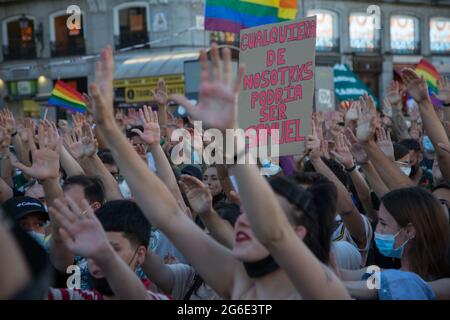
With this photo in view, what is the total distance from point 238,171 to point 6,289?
0.92 m

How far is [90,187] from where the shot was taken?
4383 millimetres

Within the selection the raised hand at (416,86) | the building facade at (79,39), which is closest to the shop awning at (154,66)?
the building facade at (79,39)

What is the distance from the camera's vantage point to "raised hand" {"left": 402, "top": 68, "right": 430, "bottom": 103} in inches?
199

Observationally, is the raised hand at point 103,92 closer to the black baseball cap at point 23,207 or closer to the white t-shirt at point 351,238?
the black baseball cap at point 23,207

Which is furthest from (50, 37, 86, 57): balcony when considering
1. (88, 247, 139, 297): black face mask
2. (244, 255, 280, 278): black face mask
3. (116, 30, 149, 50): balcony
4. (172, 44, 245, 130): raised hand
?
(172, 44, 245, 130): raised hand

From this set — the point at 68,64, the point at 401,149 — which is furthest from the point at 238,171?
the point at 68,64

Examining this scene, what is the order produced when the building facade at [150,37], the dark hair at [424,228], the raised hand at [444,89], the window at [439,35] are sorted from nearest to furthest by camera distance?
1. the dark hair at [424,228]
2. the raised hand at [444,89]
3. the building facade at [150,37]
4. the window at [439,35]

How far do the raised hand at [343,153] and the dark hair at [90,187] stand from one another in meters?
1.61

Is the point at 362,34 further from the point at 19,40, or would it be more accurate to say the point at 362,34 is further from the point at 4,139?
the point at 4,139

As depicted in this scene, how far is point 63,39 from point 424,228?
2515 cm

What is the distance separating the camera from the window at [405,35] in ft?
98.0

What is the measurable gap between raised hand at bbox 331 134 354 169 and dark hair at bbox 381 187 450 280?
52.8 inches

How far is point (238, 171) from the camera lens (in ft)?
7.21
